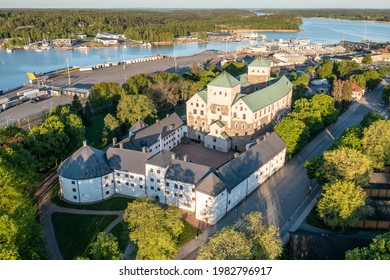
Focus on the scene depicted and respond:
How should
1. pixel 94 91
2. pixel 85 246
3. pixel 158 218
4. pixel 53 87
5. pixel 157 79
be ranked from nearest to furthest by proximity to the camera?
pixel 158 218 → pixel 85 246 → pixel 94 91 → pixel 157 79 → pixel 53 87

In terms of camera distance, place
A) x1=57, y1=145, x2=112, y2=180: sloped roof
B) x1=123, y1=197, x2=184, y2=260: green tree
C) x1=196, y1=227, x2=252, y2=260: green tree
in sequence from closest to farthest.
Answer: x1=196, y1=227, x2=252, y2=260: green tree → x1=123, y1=197, x2=184, y2=260: green tree → x1=57, y1=145, x2=112, y2=180: sloped roof

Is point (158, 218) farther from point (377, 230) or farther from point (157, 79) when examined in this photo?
point (157, 79)

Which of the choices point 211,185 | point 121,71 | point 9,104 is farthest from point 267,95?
point 121,71

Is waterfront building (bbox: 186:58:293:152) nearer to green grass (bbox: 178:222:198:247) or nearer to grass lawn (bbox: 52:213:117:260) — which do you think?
green grass (bbox: 178:222:198:247)

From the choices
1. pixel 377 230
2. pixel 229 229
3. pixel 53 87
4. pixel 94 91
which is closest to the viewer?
pixel 229 229

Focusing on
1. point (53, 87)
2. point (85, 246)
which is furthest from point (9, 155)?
point (53, 87)

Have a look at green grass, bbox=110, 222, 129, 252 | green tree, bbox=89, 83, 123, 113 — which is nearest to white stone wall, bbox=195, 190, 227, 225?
green grass, bbox=110, 222, 129, 252

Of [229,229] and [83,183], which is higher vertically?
[229,229]

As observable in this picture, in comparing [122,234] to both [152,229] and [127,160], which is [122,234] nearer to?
[152,229]
